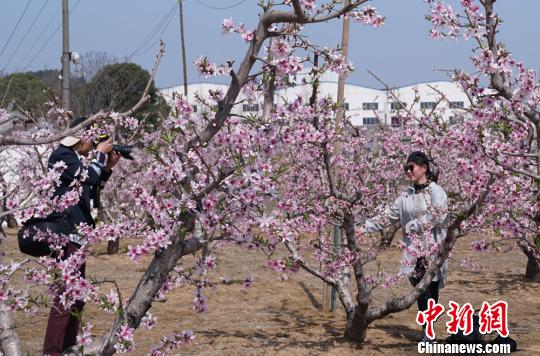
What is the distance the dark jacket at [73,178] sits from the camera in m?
4.20

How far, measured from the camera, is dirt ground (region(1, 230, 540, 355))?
5.55 m

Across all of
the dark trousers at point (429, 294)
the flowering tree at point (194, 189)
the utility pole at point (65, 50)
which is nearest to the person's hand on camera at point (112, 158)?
the flowering tree at point (194, 189)

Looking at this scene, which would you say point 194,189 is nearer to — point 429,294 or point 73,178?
point 73,178

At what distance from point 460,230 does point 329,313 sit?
2427mm

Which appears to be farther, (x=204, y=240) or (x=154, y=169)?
(x=204, y=240)

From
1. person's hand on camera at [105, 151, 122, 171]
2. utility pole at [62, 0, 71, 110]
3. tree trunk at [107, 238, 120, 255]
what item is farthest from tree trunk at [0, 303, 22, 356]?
utility pole at [62, 0, 71, 110]

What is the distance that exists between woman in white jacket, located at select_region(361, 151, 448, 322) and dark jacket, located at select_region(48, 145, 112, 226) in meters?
2.40

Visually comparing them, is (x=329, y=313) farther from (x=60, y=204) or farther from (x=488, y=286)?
(x=60, y=204)

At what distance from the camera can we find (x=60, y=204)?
3.41 meters

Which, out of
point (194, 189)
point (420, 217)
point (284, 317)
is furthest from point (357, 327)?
point (194, 189)

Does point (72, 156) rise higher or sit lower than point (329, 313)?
higher

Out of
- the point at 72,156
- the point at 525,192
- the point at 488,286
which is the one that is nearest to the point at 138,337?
the point at 72,156

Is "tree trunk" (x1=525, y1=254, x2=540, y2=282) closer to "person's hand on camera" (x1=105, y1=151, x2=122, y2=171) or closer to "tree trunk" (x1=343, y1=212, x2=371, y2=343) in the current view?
"tree trunk" (x1=343, y1=212, x2=371, y2=343)

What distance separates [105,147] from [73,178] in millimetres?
299
